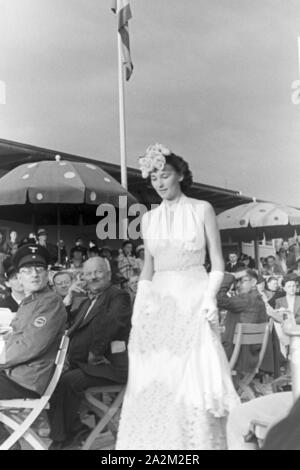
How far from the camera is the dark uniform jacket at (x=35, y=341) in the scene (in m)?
3.33

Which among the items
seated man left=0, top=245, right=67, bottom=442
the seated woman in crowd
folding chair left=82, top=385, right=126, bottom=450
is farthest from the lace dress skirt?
the seated woman in crowd

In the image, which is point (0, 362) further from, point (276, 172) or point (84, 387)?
point (276, 172)

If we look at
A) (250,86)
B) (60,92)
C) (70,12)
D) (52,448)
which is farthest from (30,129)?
(52,448)

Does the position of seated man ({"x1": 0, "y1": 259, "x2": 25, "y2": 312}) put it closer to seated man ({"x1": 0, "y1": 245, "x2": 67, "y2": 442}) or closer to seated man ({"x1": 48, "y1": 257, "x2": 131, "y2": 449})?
seated man ({"x1": 0, "y1": 245, "x2": 67, "y2": 442})

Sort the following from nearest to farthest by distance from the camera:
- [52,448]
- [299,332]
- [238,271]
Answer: [299,332] → [52,448] → [238,271]

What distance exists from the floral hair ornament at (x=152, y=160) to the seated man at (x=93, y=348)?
0.57 metres

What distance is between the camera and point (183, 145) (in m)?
3.53

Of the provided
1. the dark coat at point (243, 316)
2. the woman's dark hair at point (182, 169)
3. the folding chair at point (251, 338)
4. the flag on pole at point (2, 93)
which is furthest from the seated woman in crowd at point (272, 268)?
the flag on pole at point (2, 93)

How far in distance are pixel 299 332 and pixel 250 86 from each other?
1.78 metres

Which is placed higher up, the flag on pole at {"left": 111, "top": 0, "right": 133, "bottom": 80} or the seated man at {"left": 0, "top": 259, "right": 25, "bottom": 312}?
the flag on pole at {"left": 111, "top": 0, "right": 133, "bottom": 80}

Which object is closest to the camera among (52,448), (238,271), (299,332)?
(299,332)

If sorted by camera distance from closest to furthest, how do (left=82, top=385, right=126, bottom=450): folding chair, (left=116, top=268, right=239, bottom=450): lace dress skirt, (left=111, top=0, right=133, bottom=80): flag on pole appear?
(left=116, top=268, right=239, bottom=450): lace dress skirt
(left=82, top=385, right=126, bottom=450): folding chair
(left=111, top=0, right=133, bottom=80): flag on pole

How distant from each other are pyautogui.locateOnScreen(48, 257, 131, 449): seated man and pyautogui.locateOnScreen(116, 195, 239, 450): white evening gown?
0.18 m

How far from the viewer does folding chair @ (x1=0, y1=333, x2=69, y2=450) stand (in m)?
3.28
